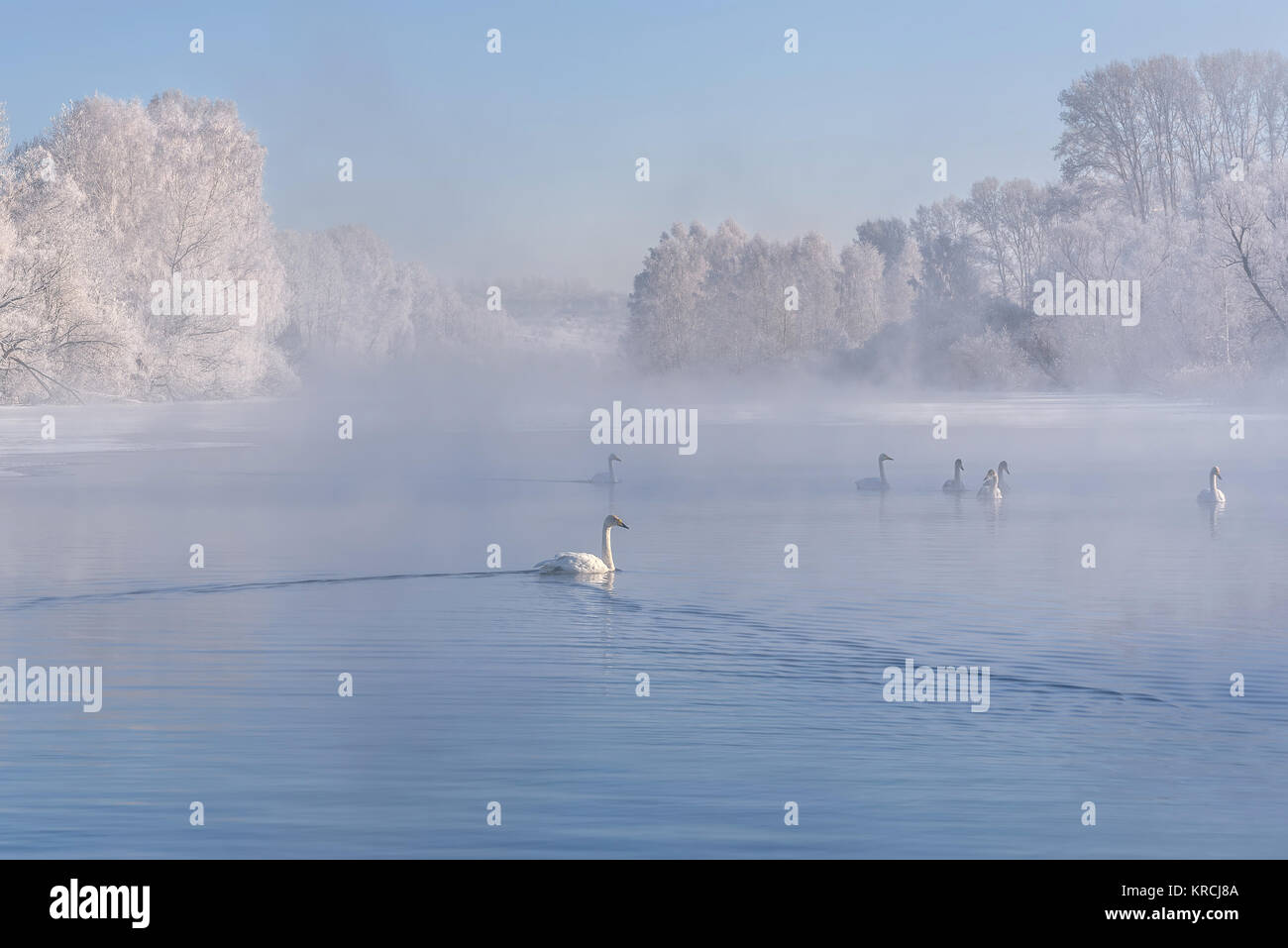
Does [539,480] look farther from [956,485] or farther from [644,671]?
[644,671]

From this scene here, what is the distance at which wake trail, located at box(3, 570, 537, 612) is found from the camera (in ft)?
56.9

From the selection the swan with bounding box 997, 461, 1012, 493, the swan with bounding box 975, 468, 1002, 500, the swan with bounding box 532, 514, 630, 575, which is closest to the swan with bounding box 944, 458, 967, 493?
the swan with bounding box 997, 461, 1012, 493

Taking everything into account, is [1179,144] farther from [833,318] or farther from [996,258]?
[833,318]

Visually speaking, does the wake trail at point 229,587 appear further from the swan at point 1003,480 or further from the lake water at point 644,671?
the swan at point 1003,480

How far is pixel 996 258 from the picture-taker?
352ft

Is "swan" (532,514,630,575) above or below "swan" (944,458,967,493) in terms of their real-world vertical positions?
below

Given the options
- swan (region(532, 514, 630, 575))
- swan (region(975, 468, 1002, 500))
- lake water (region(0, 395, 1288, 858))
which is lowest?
lake water (region(0, 395, 1288, 858))

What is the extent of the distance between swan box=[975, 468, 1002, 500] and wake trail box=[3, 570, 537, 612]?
45.3ft

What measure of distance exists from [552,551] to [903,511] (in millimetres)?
9393

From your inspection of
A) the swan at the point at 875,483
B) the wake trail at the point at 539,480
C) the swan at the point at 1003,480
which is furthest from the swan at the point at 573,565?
the swan at the point at 1003,480

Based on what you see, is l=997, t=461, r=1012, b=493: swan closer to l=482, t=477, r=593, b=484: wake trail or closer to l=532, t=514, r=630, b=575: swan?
l=482, t=477, r=593, b=484: wake trail

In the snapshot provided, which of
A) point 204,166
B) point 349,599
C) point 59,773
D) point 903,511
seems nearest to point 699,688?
point 59,773

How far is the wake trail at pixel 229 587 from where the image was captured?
17.3 metres
